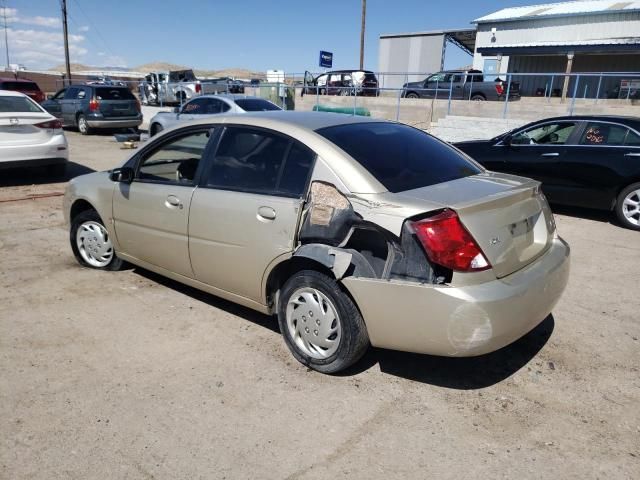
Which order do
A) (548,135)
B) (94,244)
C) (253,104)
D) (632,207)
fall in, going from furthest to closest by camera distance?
(253,104), (548,135), (632,207), (94,244)

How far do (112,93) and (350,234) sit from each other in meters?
16.4

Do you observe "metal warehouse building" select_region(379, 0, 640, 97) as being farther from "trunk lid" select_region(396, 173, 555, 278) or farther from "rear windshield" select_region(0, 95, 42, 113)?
"trunk lid" select_region(396, 173, 555, 278)

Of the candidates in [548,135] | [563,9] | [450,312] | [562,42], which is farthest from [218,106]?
[563,9]

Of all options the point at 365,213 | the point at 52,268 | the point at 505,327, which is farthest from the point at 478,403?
the point at 52,268

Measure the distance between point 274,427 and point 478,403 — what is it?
3.95ft

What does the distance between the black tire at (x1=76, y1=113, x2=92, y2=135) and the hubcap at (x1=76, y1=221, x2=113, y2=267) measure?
13.9m

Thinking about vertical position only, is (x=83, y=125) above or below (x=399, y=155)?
below

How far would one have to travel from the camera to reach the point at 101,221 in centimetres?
484

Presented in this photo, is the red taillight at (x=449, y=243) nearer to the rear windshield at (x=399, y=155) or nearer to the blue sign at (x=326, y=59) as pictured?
the rear windshield at (x=399, y=155)

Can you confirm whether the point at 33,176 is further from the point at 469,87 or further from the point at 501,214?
the point at 469,87

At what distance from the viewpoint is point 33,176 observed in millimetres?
10172

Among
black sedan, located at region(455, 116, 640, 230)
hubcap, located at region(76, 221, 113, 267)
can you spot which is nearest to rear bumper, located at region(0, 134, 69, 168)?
hubcap, located at region(76, 221, 113, 267)

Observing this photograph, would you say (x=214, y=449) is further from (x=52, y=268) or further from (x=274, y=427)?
(x=52, y=268)

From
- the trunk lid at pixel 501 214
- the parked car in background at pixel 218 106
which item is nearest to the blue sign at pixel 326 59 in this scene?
the parked car in background at pixel 218 106
